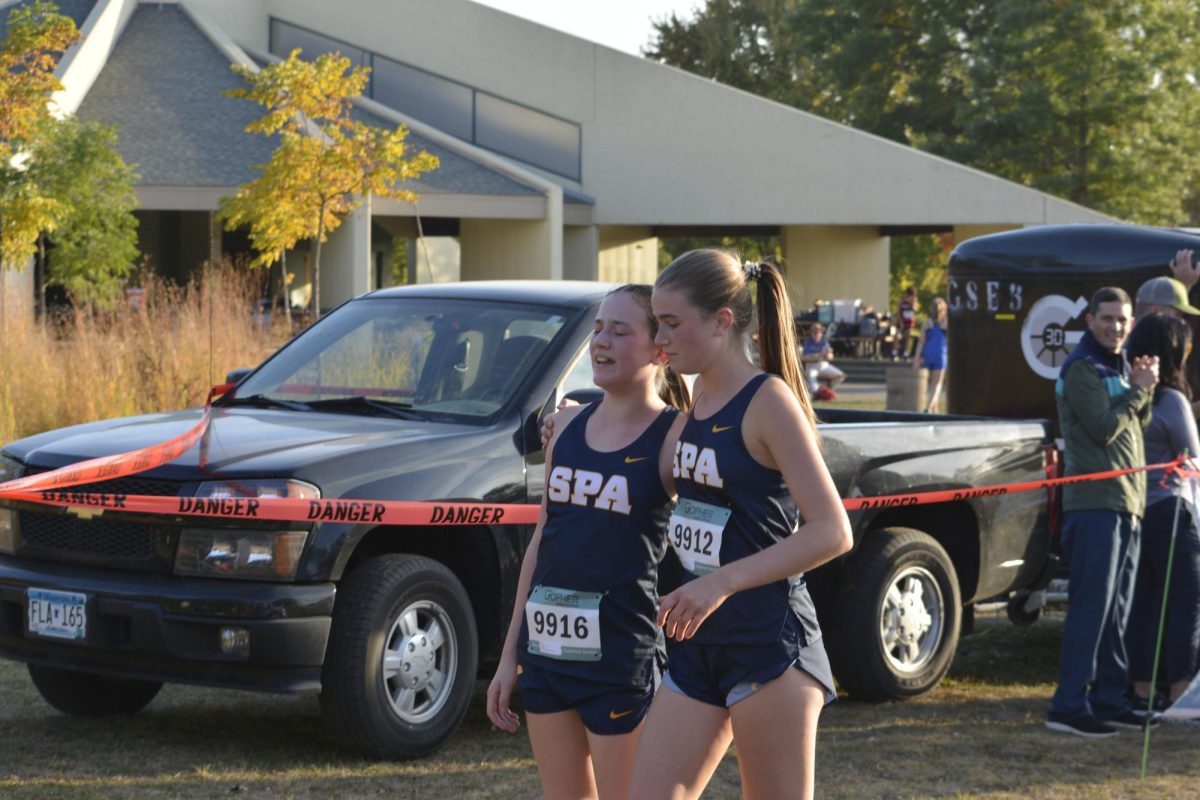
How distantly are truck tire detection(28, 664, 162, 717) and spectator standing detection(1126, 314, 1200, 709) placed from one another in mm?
4403

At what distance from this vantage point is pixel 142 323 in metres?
14.9

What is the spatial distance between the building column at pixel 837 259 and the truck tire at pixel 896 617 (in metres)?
39.7

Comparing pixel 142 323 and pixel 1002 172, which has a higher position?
pixel 1002 172

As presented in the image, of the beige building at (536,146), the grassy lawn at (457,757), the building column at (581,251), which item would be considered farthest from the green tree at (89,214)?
the grassy lawn at (457,757)

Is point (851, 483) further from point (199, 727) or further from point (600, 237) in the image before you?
point (600, 237)

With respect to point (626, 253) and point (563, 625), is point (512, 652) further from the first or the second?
point (626, 253)

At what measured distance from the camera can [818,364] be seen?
2419 cm

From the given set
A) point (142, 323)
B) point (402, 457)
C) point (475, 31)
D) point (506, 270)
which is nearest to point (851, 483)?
point (402, 457)

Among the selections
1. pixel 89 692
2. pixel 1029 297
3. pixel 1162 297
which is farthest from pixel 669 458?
pixel 1029 297

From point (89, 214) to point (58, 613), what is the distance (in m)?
24.5

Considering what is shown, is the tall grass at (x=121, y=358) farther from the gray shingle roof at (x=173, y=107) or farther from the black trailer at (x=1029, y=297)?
the gray shingle roof at (x=173, y=107)

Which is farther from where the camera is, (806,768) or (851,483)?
(851,483)

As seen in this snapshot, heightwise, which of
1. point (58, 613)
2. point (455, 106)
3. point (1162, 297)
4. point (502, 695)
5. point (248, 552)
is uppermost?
point (455, 106)

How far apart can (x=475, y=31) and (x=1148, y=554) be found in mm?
39496
